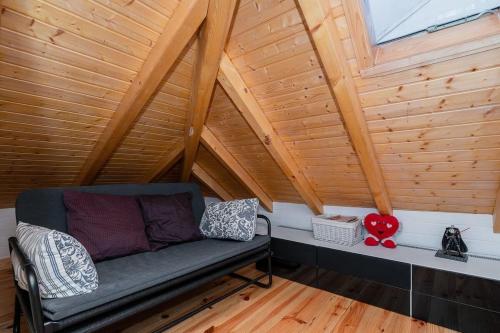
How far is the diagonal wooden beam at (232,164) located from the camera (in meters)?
2.74

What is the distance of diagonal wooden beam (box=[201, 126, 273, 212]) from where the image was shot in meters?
2.74

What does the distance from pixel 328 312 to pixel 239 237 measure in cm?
85

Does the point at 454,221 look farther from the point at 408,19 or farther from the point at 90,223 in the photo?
the point at 90,223

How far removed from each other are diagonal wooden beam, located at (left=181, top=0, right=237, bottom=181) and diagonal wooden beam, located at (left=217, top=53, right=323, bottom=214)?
109mm

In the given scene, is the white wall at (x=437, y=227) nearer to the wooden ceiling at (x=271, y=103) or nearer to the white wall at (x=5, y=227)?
the wooden ceiling at (x=271, y=103)

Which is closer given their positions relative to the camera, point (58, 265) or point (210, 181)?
point (58, 265)

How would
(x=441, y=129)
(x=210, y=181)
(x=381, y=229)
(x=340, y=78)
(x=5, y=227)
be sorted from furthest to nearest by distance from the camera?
1. (x=210, y=181)
2. (x=5, y=227)
3. (x=381, y=229)
4. (x=441, y=129)
5. (x=340, y=78)

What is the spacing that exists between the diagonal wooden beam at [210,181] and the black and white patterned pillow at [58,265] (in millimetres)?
2148

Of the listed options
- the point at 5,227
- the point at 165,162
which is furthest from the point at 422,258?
the point at 5,227

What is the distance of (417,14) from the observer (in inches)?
57.6

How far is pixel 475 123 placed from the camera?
1.58m

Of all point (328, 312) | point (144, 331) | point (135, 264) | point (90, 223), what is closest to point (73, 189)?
point (90, 223)

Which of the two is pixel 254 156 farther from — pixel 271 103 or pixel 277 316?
pixel 277 316

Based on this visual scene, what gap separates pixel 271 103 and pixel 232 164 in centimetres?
102
